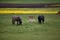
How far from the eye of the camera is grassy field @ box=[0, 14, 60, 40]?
146 cm

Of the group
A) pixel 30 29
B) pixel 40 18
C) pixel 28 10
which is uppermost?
pixel 28 10

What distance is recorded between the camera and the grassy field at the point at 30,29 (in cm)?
146

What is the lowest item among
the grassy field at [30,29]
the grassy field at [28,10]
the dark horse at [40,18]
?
the grassy field at [30,29]

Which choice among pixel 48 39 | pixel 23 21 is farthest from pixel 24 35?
pixel 48 39

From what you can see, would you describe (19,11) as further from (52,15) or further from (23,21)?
(52,15)

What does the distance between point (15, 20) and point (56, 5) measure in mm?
542

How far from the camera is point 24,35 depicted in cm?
147

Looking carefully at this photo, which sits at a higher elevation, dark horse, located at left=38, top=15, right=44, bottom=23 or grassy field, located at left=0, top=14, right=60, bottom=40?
dark horse, located at left=38, top=15, right=44, bottom=23

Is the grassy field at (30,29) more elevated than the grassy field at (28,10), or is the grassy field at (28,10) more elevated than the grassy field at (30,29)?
the grassy field at (28,10)

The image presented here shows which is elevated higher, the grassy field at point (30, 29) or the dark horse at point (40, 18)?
the dark horse at point (40, 18)

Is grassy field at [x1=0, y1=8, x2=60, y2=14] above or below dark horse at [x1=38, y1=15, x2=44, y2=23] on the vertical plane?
above

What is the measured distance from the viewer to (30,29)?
1.48m

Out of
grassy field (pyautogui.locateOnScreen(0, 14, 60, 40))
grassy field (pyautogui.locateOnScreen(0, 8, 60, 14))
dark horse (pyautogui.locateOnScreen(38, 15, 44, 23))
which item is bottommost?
grassy field (pyautogui.locateOnScreen(0, 14, 60, 40))

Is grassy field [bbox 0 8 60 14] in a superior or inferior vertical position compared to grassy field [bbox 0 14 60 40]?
superior
